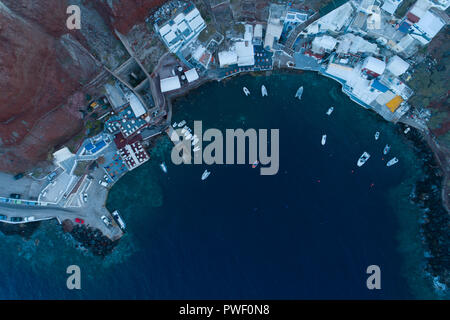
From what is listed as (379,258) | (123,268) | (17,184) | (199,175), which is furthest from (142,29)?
(379,258)

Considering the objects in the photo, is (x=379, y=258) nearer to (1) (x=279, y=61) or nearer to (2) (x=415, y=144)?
(2) (x=415, y=144)

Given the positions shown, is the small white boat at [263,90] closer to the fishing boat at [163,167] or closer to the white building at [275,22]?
the white building at [275,22]

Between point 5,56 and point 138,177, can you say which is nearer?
point 5,56

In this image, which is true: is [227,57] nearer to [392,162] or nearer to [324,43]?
[324,43]

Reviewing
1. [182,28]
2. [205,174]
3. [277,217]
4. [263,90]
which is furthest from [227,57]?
[277,217]

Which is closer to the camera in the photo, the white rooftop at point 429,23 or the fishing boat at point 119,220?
the white rooftop at point 429,23

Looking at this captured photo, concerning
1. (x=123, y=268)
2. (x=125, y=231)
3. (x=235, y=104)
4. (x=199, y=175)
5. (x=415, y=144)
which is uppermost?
(x=235, y=104)

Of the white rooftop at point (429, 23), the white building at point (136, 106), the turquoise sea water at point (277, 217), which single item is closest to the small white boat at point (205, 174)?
the turquoise sea water at point (277, 217)
